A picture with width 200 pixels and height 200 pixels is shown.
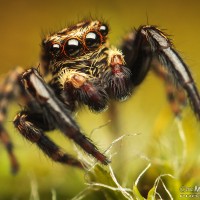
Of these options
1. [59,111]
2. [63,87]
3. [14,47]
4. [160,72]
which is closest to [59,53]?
[63,87]

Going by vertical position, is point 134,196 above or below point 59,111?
below

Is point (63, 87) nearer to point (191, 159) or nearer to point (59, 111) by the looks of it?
point (59, 111)

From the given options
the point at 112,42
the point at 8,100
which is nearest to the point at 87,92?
the point at 8,100

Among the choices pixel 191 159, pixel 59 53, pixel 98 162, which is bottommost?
pixel 191 159

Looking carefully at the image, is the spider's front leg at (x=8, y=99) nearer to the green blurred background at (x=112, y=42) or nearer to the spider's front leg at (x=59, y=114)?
the green blurred background at (x=112, y=42)

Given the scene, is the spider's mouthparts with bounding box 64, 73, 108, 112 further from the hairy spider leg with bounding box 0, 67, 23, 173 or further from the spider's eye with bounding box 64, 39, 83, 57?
the hairy spider leg with bounding box 0, 67, 23, 173

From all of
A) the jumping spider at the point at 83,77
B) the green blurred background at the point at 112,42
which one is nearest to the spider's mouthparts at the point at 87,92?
the jumping spider at the point at 83,77
